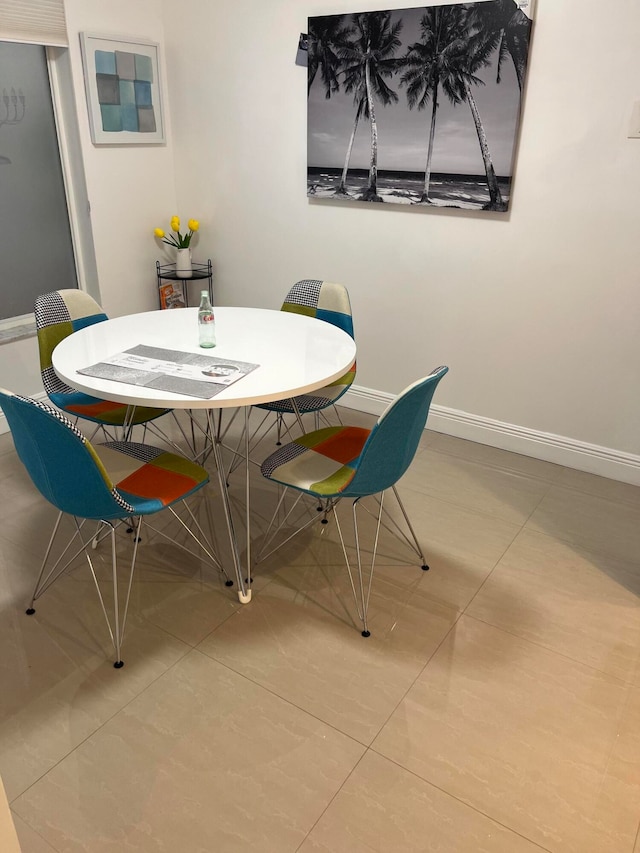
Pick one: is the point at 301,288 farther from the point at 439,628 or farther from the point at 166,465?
the point at 439,628

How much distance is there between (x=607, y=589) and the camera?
2447 mm

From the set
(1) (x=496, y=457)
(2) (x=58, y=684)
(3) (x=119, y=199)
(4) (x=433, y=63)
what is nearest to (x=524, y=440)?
(1) (x=496, y=457)

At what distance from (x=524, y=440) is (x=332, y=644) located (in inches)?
69.6


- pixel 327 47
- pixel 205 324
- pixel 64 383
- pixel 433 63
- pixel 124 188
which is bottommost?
pixel 64 383

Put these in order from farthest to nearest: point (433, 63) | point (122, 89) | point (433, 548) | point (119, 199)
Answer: point (119, 199) → point (122, 89) → point (433, 63) → point (433, 548)

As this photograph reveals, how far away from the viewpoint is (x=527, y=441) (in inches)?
135

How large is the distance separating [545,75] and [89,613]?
2881mm

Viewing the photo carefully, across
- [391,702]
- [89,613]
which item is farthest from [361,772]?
[89,613]

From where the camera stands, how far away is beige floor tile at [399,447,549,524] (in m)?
2.97

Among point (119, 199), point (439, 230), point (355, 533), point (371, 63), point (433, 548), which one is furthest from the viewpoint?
point (119, 199)

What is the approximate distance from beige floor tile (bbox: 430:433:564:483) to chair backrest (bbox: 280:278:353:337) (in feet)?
2.98

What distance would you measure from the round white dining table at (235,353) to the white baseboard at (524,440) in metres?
1.11

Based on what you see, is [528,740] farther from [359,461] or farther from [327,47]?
[327,47]

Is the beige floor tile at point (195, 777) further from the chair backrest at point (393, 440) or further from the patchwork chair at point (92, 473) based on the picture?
the chair backrest at point (393, 440)
